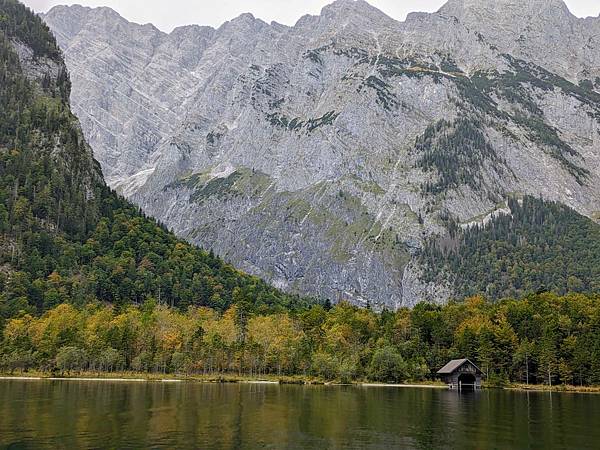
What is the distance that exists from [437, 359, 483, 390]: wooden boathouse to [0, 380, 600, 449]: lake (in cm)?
3725

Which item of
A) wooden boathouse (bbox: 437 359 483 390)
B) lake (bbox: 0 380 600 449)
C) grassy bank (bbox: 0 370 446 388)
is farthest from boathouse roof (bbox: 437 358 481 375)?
lake (bbox: 0 380 600 449)

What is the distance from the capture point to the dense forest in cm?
→ 14575

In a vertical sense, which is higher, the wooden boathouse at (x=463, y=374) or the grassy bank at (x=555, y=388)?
the wooden boathouse at (x=463, y=374)

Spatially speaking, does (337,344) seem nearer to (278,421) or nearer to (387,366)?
(387,366)

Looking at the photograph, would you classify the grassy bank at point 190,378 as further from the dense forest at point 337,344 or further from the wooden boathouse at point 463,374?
the wooden boathouse at point 463,374

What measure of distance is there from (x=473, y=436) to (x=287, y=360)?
10172cm

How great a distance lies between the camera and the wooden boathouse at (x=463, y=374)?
458ft

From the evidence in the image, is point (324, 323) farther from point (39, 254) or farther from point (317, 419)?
point (317, 419)

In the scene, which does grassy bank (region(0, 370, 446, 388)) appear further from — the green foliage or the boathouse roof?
the boathouse roof

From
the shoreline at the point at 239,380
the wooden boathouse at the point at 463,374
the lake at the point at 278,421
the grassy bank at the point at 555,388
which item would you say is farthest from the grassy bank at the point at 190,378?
the lake at the point at 278,421

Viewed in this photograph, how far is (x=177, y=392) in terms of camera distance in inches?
4136

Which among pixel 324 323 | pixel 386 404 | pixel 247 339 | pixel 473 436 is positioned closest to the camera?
pixel 473 436

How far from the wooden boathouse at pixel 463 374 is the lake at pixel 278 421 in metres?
37.3

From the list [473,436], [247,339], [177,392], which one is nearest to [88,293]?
[247,339]
